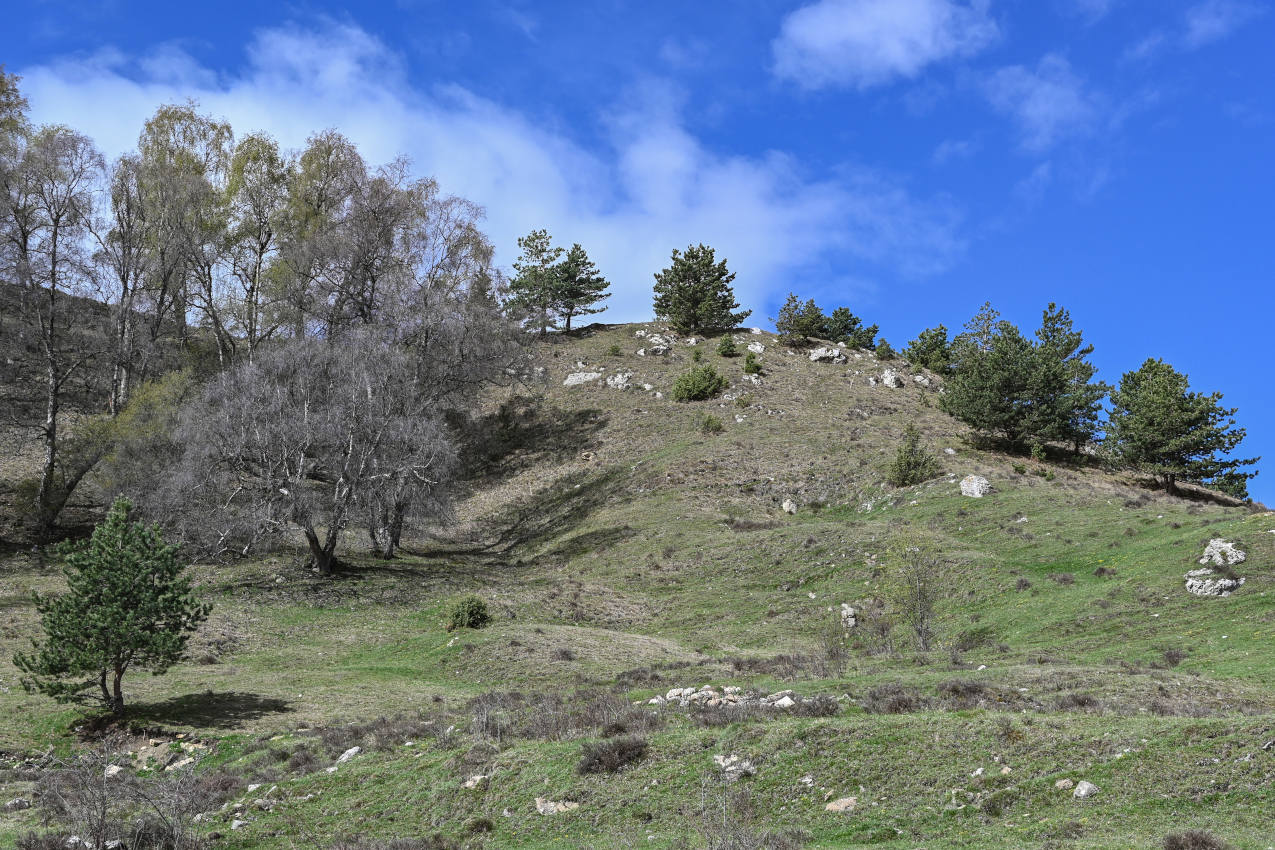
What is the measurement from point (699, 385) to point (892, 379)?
18.1 metres

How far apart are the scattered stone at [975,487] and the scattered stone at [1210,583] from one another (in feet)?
45.8

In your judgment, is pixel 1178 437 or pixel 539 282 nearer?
pixel 1178 437

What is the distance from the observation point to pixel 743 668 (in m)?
21.3

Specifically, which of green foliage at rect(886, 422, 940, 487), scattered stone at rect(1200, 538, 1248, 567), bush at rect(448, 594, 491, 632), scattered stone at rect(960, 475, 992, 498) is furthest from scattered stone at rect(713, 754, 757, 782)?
green foliage at rect(886, 422, 940, 487)

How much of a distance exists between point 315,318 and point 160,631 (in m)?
32.3

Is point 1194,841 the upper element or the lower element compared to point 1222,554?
lower

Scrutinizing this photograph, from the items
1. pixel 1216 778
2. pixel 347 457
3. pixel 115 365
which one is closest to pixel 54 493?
pixel 115 365

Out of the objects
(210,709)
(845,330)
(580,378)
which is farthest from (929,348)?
(210,709)

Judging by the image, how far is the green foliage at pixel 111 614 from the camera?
17828 mm

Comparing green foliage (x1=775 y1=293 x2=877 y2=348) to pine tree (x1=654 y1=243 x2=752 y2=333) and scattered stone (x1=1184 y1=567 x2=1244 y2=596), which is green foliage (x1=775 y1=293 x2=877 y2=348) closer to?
pine tree (x1=654 y1=243 x2=752 y2=333)

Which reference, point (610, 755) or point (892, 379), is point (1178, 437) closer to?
point (892, 379)

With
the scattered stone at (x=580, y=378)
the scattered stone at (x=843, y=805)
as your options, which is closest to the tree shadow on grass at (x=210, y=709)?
the scattered stone at (x=843, y=805)

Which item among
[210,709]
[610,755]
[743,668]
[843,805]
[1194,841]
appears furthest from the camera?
[743,668]

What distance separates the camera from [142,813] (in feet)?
40.2
